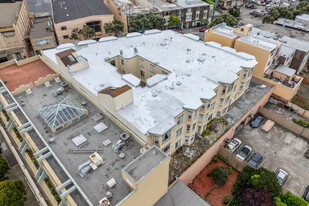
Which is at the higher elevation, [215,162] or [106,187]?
[106,187]

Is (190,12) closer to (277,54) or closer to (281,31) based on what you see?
(281,31)

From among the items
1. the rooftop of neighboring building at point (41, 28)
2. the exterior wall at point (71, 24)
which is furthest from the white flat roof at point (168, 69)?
the exterior wall at point (71, 24)

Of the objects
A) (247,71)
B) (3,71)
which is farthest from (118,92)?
(3,71)

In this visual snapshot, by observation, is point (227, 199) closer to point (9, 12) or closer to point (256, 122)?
point (256, 122)

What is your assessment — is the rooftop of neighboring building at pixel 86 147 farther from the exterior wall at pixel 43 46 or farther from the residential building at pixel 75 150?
the exterior wall at pixel 43 46

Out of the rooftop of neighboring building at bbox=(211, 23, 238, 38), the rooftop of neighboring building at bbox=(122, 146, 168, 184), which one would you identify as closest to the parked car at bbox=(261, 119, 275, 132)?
the rooftop of neighboring building at bbox=(211, 23, 238, 38)
